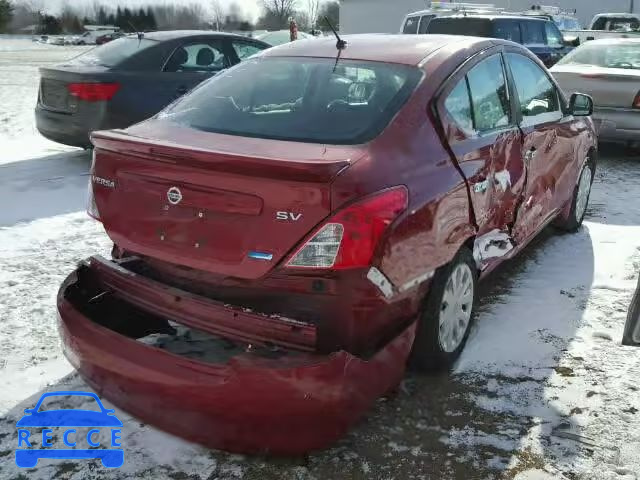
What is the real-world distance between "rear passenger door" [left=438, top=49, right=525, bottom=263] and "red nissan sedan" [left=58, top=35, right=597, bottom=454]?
2 centimetres

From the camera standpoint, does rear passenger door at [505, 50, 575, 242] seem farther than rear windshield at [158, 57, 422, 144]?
Yes

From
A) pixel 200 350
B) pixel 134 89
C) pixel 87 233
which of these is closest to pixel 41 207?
pixel 87 233

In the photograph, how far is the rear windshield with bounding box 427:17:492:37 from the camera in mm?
12685

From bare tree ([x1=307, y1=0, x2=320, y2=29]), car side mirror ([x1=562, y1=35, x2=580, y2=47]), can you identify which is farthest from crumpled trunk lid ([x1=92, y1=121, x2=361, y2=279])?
bare tree ([x1=307, y1=0, x2=320, y2=29])

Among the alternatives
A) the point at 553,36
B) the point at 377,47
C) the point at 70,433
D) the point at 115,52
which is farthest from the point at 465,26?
the point at 70,433

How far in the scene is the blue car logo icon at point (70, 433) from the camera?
8.72ft

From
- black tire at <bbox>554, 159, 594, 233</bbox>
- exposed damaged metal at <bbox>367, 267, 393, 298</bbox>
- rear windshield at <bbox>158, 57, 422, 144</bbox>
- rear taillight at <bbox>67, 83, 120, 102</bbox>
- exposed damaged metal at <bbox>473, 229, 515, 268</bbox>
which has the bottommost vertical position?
black tire at <bbox>554, 159, 594, 233</bbox>

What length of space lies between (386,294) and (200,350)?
1099mm

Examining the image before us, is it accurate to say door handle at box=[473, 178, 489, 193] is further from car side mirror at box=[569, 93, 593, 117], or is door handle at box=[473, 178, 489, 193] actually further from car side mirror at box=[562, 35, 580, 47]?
car side mirror at box=[562, 35, 580, 47]

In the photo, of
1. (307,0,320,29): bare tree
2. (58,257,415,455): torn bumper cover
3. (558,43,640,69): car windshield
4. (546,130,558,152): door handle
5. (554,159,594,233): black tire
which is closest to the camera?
(58,257,415,455): torn bumper cover

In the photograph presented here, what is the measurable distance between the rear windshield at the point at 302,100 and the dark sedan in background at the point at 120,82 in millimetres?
3842

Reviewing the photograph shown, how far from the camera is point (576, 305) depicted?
4.14 meters

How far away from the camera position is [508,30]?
13117 millimetres

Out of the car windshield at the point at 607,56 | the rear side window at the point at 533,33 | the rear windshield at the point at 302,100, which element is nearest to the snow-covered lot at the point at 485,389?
the rear windshield at the point at 302,100
